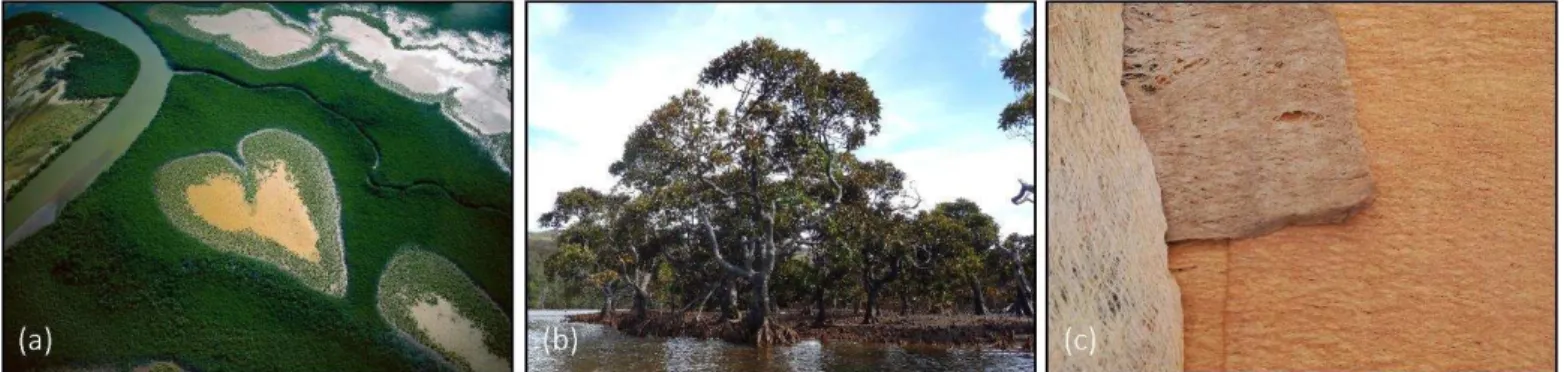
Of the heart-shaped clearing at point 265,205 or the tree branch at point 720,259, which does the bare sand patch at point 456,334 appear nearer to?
the heart-shaped clearing at point 265,205

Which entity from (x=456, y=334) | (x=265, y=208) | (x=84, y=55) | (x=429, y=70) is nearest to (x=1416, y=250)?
(x=456, y=334)

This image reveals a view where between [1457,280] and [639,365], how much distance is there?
3.27m

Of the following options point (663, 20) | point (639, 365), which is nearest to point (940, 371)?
point (639, 365)

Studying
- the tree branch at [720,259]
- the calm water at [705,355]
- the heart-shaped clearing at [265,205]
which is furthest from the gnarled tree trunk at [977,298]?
the heart-shaped clearing at [265,205]

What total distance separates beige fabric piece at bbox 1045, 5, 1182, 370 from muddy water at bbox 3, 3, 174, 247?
12.9 ft

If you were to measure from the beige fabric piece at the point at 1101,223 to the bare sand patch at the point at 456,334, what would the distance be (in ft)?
7.90

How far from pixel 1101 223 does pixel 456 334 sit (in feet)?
9.03

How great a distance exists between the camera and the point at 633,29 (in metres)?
3.57

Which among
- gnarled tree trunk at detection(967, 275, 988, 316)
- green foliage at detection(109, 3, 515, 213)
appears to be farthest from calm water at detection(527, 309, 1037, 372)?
green foliage at detection(109, 3, 515, 213)

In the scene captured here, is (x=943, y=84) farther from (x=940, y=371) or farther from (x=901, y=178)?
(x=940, y=371)

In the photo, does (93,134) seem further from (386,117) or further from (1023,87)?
(1023,87)

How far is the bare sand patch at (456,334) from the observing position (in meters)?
3.64

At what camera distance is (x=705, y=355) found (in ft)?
11.6

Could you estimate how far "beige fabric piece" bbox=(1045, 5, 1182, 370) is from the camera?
3164 millimetres
